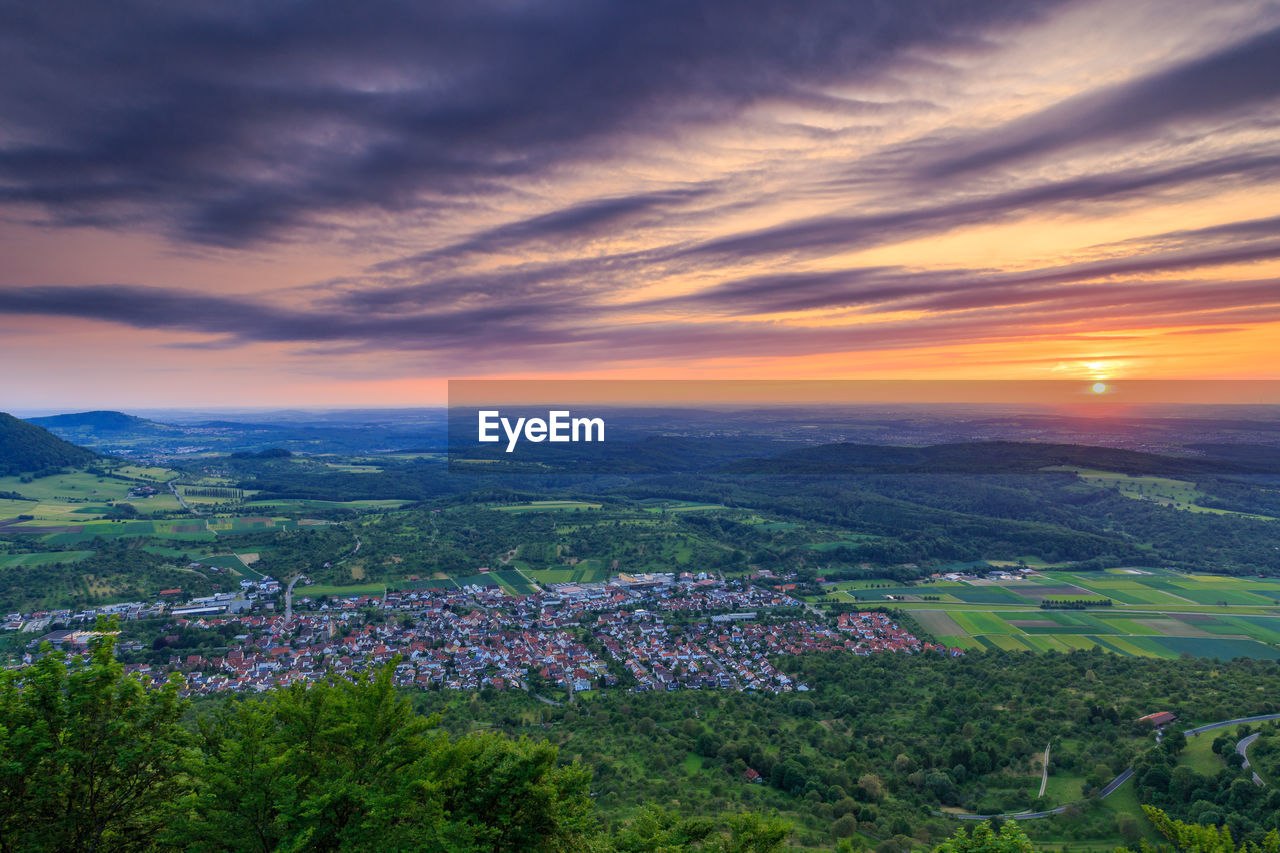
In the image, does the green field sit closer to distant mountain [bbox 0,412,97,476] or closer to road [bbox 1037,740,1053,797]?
distant mountain [bbox 0,412,97,476]

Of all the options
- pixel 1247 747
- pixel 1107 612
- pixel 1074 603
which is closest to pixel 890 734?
pixel 1247 747

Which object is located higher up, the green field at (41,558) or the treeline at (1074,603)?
the green field at (41,558)

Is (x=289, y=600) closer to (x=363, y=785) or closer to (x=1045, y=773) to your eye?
(x=363, y=785)

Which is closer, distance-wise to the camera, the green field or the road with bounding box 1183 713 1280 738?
the road with bounding box 1183 713 1280 738

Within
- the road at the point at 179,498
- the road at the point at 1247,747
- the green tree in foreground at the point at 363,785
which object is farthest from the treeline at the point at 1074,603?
the road at the point at 179,498

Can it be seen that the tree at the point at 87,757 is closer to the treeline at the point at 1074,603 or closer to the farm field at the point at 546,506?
the treeline at the point at 1074,603

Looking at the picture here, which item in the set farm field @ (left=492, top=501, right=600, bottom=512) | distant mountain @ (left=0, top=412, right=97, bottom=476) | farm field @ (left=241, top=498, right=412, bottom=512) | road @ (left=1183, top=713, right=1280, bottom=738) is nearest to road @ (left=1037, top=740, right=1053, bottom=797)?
road @ (left=1183, top=713, right=1280, bottom=738)
